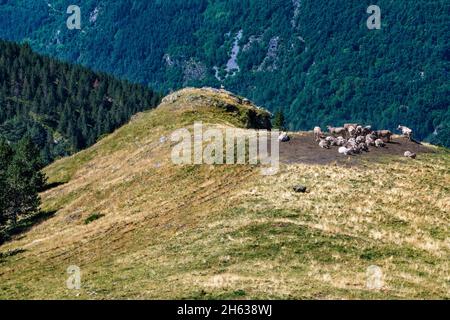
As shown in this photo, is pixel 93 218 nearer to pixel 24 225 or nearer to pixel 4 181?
Answer: pixel 24 225

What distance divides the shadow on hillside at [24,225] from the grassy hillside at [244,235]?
3.58 metres

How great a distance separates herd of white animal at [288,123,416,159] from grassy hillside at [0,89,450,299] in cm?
401

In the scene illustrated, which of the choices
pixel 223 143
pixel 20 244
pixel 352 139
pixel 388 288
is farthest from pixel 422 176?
pixel 20 244

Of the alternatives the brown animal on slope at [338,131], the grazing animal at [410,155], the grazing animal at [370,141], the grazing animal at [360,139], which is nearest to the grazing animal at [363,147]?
the grazing animal at [360,139]

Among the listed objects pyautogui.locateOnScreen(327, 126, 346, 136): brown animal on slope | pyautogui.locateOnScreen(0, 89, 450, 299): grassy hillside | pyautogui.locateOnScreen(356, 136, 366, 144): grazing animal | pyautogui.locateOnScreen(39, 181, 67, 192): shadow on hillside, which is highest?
pyautogui.locateOnScreen(327, 126, 346, 136): brown animal on slope

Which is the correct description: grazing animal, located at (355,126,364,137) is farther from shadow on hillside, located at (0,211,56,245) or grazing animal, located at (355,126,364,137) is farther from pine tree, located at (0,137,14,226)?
pine tree, located at (0,137,14,226)

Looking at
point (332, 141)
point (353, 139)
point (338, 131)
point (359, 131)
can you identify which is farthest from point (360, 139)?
point (338, 131)

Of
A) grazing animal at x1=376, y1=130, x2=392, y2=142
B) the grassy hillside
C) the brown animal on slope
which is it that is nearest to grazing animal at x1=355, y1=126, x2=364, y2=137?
grazing animal at x1=376, y1=130, x2=392, y2=142

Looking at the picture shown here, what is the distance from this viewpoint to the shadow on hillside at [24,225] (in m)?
88.9

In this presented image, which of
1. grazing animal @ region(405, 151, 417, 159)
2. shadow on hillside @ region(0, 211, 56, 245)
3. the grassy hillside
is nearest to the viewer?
the grassy hillside

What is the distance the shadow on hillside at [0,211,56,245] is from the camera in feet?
292

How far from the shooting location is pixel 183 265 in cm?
4925

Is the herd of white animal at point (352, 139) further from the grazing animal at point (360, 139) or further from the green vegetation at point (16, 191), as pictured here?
the green vegetation at point (16, 191)
